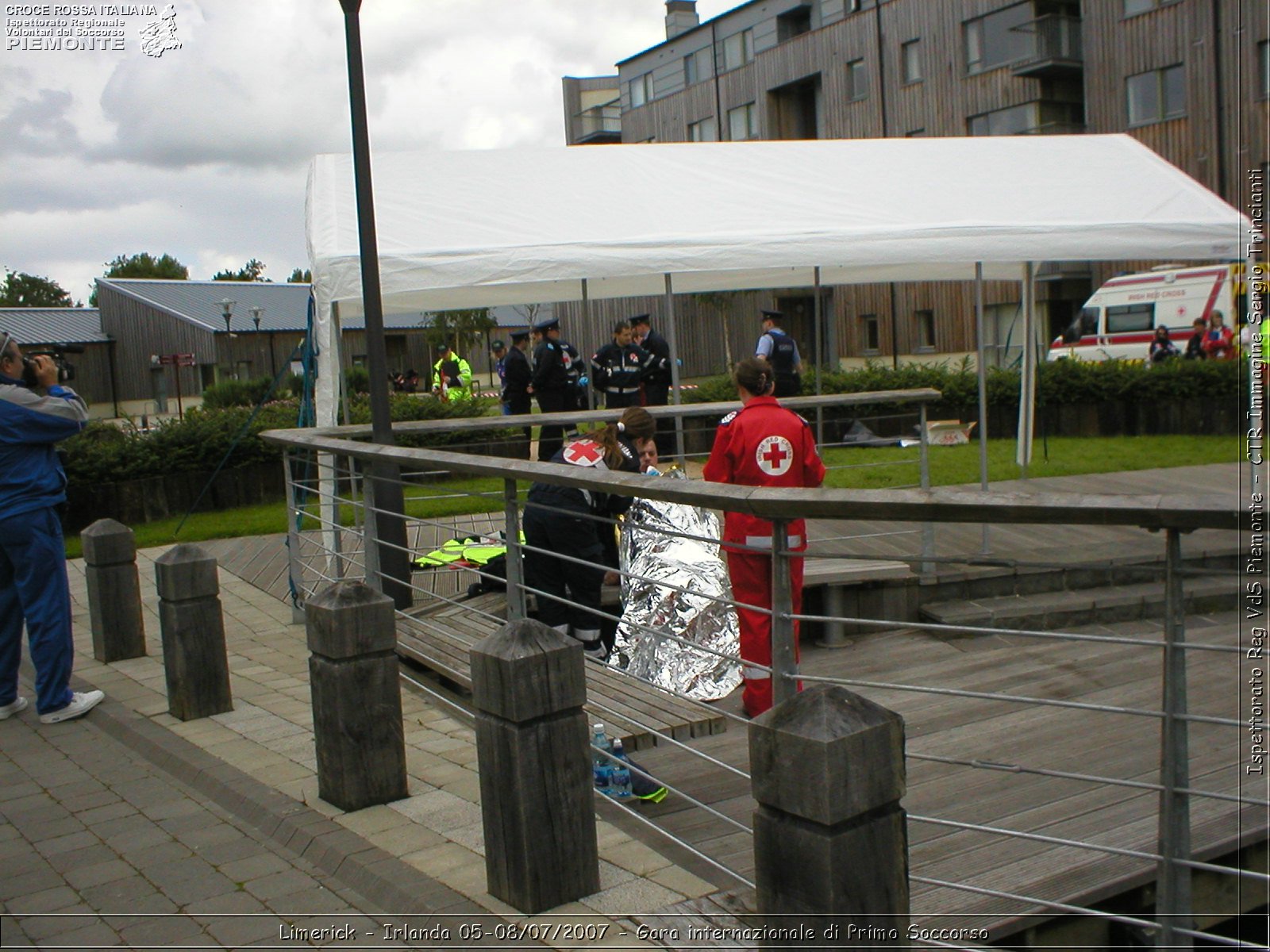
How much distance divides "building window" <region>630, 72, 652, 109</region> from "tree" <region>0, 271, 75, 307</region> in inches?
2774

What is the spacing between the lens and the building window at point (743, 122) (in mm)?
43094

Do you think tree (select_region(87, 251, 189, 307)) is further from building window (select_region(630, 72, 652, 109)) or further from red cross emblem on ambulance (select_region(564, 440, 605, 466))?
red cross emblem on ambulance (select_region(564, 440, 605, 466))

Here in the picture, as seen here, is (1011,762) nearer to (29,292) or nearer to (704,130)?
(704,130)

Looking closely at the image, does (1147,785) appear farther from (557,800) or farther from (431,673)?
(431,673)

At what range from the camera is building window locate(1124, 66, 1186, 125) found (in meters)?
29.7

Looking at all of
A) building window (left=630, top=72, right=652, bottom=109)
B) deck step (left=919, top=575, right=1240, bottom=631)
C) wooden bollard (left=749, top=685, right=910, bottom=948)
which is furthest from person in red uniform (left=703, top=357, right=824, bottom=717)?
building window (left=630, top=72, right=652, bottom=109)

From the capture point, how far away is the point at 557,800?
352 cm

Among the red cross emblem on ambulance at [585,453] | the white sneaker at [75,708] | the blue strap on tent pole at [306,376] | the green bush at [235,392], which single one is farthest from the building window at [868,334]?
the white sneaker at [75,708]

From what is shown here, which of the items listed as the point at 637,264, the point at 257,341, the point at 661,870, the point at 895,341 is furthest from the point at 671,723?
the point at 257,341

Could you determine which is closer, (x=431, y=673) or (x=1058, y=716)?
(x=1058, y=716)

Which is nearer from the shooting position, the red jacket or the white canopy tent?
the red jacket

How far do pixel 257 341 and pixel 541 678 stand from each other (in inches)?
2038

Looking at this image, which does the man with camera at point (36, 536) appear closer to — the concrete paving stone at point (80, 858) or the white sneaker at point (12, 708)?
the white sneaker at point (12, 708)

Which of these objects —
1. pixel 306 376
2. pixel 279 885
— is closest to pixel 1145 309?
pixel 306 376
